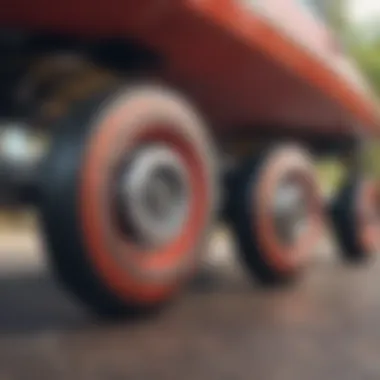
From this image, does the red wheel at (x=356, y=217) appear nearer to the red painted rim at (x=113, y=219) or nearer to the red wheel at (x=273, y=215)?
the red wheel at (x=273, y=215)

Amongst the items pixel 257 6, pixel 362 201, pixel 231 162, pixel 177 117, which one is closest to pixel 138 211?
pixel 177 117

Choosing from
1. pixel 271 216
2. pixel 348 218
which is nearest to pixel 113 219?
pixel 271 216

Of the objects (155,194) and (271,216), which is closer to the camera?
(155,194)

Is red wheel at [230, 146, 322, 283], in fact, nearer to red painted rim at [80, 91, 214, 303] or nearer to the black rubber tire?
red painted rim at [80, 91, 214, 303]

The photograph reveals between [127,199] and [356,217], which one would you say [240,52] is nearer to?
[127,199]

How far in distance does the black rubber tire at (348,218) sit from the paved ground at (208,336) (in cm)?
65

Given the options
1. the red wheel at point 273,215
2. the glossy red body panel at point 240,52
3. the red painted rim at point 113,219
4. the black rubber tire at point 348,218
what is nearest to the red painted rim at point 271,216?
the red wheel at point 273,215

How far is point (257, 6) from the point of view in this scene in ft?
6.10

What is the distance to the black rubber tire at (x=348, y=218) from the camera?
2.73 m

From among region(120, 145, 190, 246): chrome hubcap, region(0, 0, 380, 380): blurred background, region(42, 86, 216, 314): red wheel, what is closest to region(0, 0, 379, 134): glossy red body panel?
region(42, 86, 216, 314): red wheel

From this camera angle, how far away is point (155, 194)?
4.78 ft

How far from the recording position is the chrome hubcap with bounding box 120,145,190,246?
1.41 m

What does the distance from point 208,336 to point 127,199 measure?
0.26m

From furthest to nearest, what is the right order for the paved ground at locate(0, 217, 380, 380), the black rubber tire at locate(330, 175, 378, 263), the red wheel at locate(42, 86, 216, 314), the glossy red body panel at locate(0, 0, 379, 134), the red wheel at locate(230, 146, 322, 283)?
1. the black rubber tire at locate(330, 175, 378, 263)
2. the red wheel at locate(230, 146, 322, 283)
3. the glossy red body panel at locate(0, 0, 379, 134)
4. the red wheel at locate(42, 86, 216, 314)
5. the paved ground at locate(0, 217, 380, 380)
